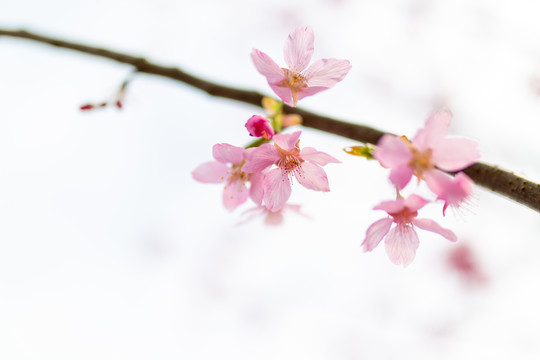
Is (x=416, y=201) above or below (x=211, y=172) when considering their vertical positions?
above

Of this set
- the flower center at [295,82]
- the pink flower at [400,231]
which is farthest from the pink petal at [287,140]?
the pink flower at [400,231]

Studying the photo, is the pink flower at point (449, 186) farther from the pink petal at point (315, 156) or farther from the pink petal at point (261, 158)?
the pink petal at point (261, 158)

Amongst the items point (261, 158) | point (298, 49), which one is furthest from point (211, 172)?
point (298, 49)

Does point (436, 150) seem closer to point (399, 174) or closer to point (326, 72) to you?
point (399, 174)

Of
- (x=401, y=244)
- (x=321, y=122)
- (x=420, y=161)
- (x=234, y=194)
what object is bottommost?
(x=234, y=194)

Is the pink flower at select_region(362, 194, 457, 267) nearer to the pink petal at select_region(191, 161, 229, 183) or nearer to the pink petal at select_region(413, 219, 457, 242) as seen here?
the pink petal at select_region(413, 219, 457, 242)

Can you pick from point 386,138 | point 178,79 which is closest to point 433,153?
point 386,138

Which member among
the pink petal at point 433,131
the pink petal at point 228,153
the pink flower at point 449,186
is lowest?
the pink petal at point 228,153
